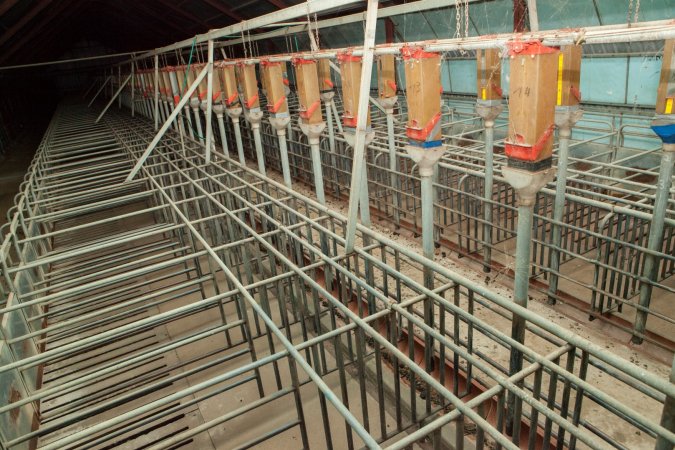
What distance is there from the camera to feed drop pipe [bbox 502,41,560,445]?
11.2 ft

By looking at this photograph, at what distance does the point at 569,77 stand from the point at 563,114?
1.44 feet

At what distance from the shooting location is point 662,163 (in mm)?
4645

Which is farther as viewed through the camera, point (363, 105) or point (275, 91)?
point (275, 91)

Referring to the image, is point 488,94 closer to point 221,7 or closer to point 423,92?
point 423,92

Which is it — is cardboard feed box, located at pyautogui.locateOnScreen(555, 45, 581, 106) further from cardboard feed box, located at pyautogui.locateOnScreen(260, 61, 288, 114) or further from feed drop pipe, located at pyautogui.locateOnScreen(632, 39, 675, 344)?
cardboard feed box, located at pyautogui.locateOnScreen(260, 61, 288, 114)

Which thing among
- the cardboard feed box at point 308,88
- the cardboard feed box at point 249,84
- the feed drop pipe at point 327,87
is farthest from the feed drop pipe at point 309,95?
the feed drop pipe at point 327,87

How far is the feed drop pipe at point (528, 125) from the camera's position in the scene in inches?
134

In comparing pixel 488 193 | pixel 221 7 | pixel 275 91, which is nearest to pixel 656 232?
pixel 488 193

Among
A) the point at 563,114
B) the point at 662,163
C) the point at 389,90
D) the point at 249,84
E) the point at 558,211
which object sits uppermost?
the point at 249,84

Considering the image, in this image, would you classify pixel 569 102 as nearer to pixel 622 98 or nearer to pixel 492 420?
pixel 492 420

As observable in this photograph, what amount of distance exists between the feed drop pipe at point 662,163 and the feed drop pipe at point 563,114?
38.5 inches

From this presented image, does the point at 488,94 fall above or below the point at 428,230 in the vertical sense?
above

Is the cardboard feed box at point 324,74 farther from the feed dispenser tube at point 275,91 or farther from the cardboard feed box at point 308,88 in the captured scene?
the cardboard feed box at point 308,88

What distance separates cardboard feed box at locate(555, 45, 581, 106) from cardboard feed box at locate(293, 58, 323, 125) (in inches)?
132
